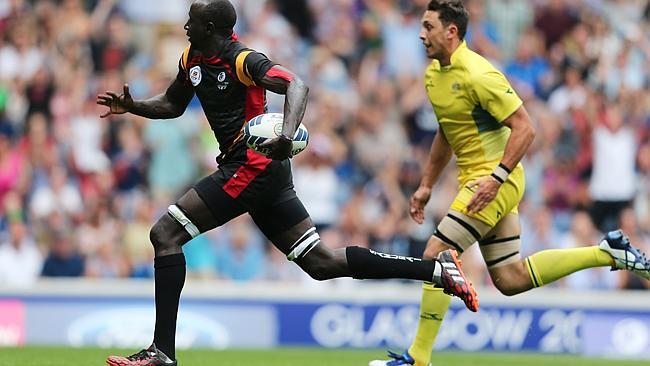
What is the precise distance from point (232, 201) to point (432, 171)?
7.03 ft

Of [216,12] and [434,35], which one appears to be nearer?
[216,12]

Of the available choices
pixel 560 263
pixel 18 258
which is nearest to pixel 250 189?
pixel 560 263

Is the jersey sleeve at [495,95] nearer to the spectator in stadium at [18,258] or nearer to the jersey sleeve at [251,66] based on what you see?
the jersey sleeve at [251,66]

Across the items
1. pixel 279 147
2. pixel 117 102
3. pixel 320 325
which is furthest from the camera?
pixel 320 325

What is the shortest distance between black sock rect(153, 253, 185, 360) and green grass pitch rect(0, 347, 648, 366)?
1546 millimetres

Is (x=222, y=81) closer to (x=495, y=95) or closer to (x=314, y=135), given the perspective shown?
(x=495, y=95)

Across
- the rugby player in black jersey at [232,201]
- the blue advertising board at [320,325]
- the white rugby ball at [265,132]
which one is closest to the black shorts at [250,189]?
the rugby player in black jersey at [232,201]

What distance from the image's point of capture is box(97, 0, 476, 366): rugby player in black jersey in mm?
8688

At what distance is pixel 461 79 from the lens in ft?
32.1

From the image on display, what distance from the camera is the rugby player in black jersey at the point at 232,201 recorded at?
8.69 meters

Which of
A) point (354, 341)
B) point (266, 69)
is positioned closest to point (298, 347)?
point (354, 341)

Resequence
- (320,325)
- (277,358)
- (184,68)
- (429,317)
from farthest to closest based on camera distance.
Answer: (320,325), (277,358), (429,317), (184,68)

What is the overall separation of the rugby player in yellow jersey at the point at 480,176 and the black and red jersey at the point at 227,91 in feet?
5.39

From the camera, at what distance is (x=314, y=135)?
17000 millimetres
